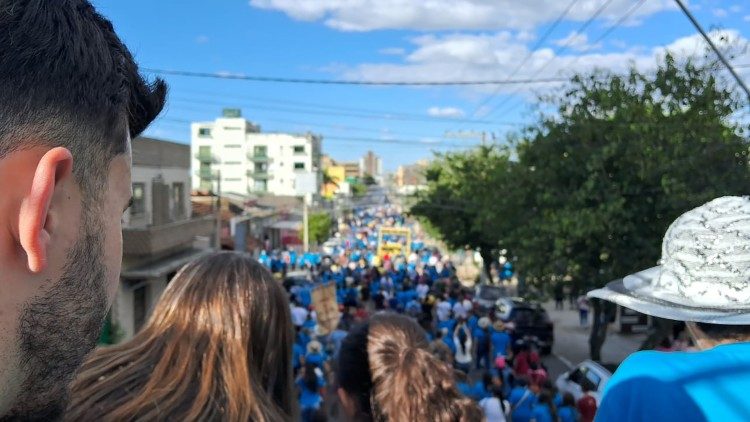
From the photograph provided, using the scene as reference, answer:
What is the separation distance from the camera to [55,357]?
95cm

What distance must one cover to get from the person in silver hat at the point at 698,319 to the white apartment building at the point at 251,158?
8637 centimetres

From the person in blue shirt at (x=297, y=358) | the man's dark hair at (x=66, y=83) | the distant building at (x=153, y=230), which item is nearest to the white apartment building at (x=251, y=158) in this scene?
the distant building at (x=153, y=230)

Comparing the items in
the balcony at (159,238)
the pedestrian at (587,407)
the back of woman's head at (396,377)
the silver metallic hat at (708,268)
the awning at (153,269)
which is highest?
the silver metallic hat at (708,268)

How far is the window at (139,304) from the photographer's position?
1666 cm

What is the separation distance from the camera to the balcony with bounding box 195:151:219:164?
287 feet

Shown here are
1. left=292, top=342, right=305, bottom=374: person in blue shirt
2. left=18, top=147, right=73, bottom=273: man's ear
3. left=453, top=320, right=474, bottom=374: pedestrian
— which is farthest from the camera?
left=453, top=320, right=474, bottom=374: pedestrian

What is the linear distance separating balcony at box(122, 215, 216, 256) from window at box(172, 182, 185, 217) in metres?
0.74

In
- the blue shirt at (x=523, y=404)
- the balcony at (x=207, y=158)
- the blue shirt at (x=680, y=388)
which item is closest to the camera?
the blue shirt at (x=680, y=388)

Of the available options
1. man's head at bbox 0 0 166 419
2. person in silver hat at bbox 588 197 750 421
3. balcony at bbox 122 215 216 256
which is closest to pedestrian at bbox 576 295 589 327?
balcony at bbox 122 215 216 256

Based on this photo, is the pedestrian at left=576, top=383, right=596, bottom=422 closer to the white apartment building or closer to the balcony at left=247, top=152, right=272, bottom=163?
the white apartment building

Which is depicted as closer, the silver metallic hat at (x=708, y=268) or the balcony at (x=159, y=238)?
the silver metallic hat at (x=708, y=268)

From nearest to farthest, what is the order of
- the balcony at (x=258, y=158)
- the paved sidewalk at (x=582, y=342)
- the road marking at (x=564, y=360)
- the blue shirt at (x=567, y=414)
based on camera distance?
the blue shirt at (x=567, y=414) → the road marking at (x=564, y=360) → the paved sidewalk at (x=582, y=342) → the balcony at (x=258, y=158)

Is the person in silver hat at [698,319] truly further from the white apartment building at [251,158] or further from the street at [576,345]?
the white apartment building at [251,158]

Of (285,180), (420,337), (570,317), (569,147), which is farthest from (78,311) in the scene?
(285,180)
